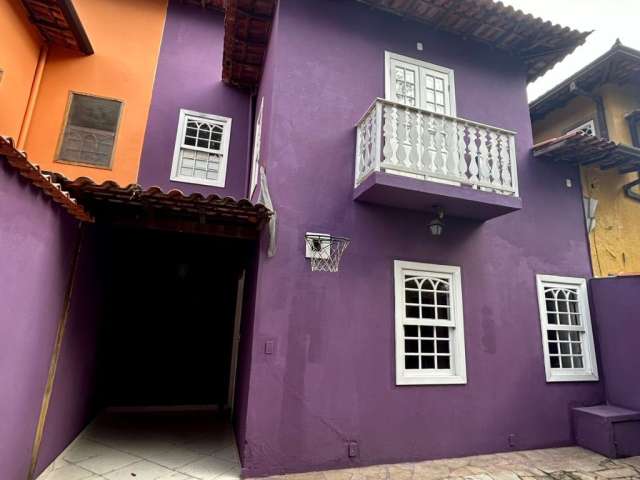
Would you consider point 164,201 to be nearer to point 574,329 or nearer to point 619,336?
point 574,329

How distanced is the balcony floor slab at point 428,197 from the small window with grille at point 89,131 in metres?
5.57

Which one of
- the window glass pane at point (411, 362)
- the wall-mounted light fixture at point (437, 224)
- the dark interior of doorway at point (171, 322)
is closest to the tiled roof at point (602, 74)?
the wall-mounted light fixture at point (437, 224)

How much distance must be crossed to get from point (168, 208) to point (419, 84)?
4.80 metres

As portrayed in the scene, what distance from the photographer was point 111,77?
7.86m

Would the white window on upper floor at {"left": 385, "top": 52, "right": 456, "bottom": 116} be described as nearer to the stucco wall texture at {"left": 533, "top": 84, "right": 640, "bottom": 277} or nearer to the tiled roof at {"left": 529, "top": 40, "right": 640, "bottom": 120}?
the stucco wall texture at {"left": 533, "top": 84, "right": 640, "bottom": 277}

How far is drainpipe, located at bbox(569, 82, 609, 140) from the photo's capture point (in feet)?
27.1

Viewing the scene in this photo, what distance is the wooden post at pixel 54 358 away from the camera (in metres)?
4.05

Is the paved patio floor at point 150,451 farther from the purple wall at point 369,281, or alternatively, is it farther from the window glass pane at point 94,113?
the window glass pane at point 94,113

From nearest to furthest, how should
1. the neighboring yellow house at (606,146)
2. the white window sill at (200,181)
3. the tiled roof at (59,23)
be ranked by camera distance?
the tiled roof at (59,23), the neighboring yellow house at (606,146), the white window sill at (200,181)

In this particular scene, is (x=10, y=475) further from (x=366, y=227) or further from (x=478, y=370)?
(x=478, y=370)

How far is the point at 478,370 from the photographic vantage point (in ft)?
18.4

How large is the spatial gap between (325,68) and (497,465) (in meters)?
6.53

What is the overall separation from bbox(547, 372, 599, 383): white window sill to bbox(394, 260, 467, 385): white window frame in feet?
5.81

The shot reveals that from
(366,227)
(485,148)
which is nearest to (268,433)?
(366,227)
